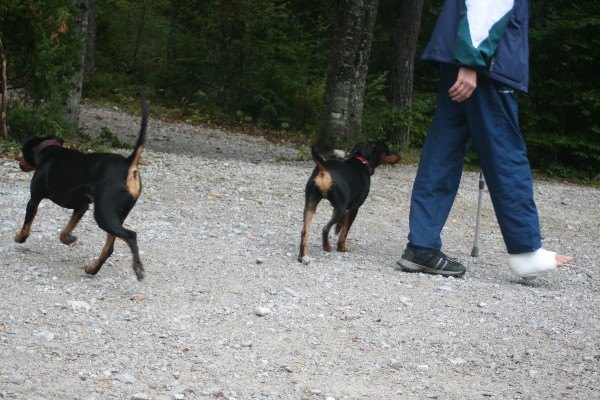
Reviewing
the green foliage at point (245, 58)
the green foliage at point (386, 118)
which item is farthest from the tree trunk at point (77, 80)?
the green foliage at point (245, 58)

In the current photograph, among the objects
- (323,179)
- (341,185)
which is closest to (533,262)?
(341,185)

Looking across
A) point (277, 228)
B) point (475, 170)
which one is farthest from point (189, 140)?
point (277, 228)

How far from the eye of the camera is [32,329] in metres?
4.73

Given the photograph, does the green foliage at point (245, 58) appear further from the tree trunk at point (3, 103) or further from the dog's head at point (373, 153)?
the dog's head at point (373, 153)

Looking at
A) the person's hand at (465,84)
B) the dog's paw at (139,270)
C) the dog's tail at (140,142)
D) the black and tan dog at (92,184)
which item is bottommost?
the dog's paw at (139,270)

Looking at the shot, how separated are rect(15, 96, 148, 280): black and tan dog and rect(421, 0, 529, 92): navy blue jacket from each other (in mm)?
2267

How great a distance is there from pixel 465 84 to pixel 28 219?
10.6 ft

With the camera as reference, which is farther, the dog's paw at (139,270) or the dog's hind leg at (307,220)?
the dog's hind leg at (307,220)

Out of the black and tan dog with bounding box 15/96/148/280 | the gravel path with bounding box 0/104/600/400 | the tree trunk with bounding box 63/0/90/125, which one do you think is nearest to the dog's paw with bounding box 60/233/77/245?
the black and tan dog with bounding box 15/96/148/280

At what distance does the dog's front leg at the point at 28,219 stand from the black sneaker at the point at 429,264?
2.75m

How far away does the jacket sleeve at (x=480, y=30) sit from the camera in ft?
20.2

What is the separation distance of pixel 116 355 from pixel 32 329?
576mm

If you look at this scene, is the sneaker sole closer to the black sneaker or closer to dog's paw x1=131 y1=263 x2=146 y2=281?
the black sneaker

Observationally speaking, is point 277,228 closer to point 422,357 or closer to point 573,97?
point 422,357
